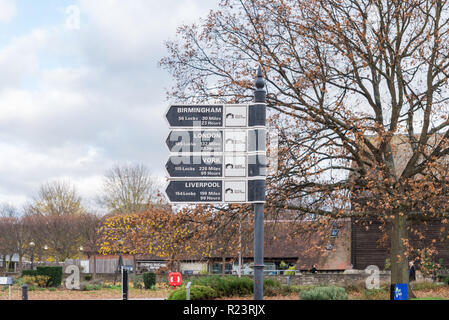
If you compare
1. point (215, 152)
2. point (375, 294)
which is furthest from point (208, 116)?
point (375, 294)

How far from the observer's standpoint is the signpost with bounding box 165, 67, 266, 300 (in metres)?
8.56

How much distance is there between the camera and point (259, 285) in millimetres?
8031

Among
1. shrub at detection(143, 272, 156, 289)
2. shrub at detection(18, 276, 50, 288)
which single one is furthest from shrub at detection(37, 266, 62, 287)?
shrub at detection(143, 272, 156, 289)

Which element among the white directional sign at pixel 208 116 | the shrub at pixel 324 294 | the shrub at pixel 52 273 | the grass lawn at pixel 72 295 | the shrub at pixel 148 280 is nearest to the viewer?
the white directional sign at pixel 208 116

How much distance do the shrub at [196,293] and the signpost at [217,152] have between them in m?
7.86

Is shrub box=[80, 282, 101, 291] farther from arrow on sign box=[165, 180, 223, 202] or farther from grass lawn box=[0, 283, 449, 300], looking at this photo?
arrow on sign box=[165, 180, 223, 202]

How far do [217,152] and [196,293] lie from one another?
870 cm

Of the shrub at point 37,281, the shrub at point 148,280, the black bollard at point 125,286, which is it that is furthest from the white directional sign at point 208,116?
the shrub at point 37,281

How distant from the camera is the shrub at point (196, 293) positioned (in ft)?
52.3

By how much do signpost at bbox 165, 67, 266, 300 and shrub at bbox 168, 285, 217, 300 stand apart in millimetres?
7855

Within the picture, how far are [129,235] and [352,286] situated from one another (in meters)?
9.79

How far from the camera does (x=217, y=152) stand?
8789 millimetres

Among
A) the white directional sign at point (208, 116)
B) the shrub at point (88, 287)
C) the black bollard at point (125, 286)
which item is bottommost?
the shrub at point (88, 287)

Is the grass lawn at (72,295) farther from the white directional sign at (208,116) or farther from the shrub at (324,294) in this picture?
the white directional sign at (208,116)
